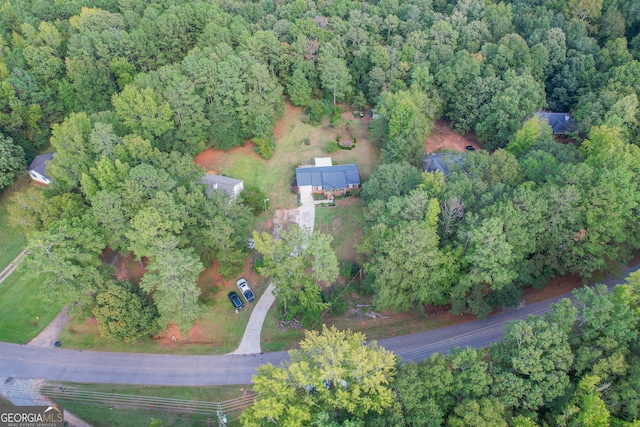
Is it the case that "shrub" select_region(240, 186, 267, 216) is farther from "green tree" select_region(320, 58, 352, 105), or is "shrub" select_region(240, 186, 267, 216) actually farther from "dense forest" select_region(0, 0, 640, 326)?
"green tree" select_region(320, 58, 352, 105)

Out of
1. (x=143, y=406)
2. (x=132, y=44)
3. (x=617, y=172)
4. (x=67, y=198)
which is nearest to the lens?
(x=143, y=406)

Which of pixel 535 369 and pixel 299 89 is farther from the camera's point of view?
pixel 299 89

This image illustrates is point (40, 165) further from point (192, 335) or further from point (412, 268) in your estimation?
point (412, 268)

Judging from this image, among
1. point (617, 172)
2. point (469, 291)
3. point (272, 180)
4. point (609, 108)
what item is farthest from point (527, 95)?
point (272, 180)

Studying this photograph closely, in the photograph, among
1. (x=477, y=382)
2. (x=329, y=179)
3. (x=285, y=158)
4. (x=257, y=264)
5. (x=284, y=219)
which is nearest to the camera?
(x=477, y=382)

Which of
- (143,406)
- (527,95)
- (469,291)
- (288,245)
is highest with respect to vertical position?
(527,95)

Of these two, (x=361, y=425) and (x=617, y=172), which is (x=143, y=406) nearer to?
(x=361, y=425)

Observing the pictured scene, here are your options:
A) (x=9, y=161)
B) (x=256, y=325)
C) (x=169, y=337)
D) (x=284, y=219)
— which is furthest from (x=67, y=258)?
(x=9, y=161)

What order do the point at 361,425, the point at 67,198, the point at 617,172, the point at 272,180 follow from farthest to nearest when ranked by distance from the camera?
the point at 272,180
the point at 67,198
the point at 617,172
the point at 361,425
